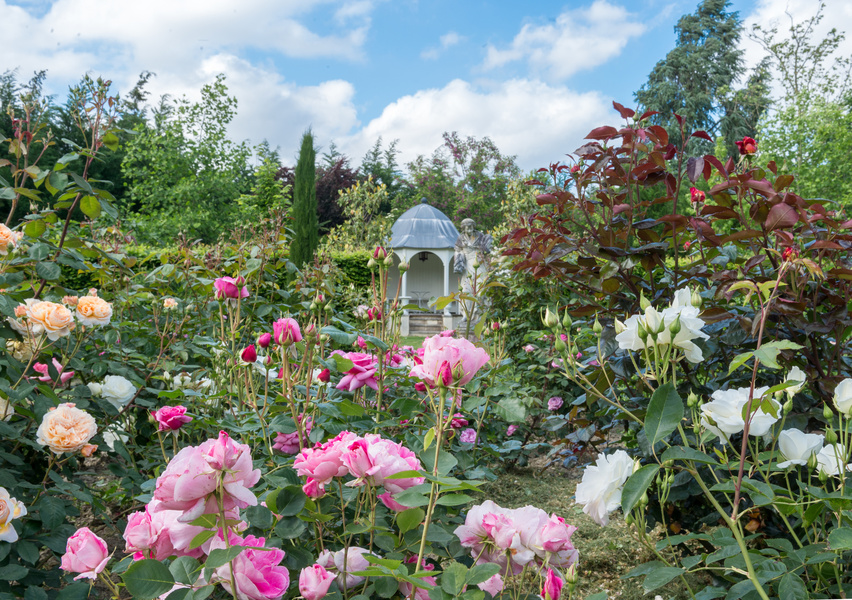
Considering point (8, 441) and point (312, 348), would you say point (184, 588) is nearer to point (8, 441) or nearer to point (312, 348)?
point (312, 348)

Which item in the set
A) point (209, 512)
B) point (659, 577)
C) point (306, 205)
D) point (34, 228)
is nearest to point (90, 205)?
point (34, 228)

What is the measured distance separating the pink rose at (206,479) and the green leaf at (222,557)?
0.06 m

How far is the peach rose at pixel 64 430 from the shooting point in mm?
1366

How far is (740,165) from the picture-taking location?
67.9 inches

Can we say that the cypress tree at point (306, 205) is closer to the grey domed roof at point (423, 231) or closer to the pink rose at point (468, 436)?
the grey domed roof at point (423, 231)

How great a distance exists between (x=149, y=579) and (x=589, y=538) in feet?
6.63

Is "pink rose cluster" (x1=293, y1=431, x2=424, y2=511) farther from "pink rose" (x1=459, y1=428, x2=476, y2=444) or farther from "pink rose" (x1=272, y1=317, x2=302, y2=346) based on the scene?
"pink rose" (x1=459, y1=428, x2=476, y2=444)

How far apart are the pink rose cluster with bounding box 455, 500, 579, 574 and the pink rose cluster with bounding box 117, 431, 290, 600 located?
→ 295 millimetres

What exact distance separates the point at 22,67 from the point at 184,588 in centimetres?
2323

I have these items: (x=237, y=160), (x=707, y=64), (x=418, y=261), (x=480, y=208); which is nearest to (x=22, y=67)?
(x=237, y=160)

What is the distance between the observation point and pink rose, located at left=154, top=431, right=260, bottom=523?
61 cm

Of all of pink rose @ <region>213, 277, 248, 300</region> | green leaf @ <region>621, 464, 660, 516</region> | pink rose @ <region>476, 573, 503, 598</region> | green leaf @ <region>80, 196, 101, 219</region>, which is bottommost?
pink rose @ <region>476, 573, 503, 598</region>

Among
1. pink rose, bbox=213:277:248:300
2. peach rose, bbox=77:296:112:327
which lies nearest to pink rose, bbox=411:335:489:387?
pink rose, bbox=213:277:248:300

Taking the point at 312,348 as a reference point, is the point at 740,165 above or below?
above
